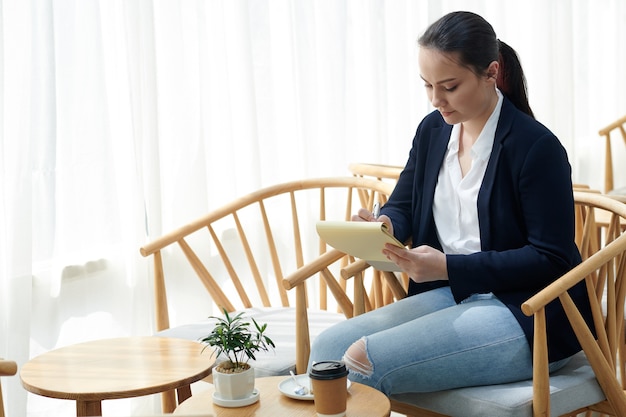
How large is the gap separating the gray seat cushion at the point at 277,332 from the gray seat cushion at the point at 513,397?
0.34 m

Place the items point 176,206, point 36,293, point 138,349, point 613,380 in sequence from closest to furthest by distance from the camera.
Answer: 1. point 613,380
2. point 138,349
3. point 36,293
4. point 176,206

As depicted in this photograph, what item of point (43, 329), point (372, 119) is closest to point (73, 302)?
point (43, 329)

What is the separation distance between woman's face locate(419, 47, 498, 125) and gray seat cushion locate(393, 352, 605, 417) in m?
0.59

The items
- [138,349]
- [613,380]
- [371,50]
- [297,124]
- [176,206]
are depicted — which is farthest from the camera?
[371,50]

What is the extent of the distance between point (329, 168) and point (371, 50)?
1.58 feet

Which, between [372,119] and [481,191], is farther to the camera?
[372,119]

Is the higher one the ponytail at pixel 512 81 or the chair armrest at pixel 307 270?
the ponytail at pixel 512 81

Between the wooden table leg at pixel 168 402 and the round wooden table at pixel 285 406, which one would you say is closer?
the round wooden table at pixel 285 406

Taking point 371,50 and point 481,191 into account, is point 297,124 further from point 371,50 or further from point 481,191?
point 481,191

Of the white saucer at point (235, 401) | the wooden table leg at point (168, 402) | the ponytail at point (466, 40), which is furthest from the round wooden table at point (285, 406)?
the ponytail at point (466, 40)

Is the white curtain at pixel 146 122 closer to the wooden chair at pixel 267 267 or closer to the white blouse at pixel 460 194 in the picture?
the wooden chair at pixel 267 267

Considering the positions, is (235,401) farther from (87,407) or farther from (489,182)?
(489,182)

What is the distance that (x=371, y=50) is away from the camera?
11.3 feet

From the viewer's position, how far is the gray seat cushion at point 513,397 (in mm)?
1763
